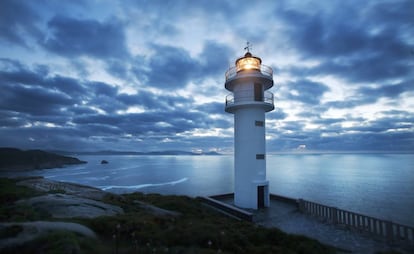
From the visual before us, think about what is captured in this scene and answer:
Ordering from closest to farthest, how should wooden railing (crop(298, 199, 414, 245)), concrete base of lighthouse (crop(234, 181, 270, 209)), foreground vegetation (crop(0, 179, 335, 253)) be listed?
foreground vegetation (crop(0, 179, 335, 253)) < wooden railing (crop(298, 199, 414, 245)) < concrete base of lighthouse (crop(234, 181, 270, 209))

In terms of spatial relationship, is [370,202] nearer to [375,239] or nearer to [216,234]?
[375,239]

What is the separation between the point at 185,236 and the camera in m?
6.00

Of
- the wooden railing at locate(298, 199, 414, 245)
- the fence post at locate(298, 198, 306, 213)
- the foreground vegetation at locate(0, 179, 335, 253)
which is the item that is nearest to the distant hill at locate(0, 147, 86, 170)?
the foreground vegetation at locate(0, 179, 335, 253)

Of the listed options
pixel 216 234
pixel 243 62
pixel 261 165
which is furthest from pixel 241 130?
pixel 216 234

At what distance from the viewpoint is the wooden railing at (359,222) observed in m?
7.19

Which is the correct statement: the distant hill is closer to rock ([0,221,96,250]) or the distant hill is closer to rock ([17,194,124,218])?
rock ([17,194,124,218])

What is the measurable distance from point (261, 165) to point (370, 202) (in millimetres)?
19945

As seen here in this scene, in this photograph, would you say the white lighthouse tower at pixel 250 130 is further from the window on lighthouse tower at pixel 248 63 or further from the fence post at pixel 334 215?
the fence post at pixel 334 215

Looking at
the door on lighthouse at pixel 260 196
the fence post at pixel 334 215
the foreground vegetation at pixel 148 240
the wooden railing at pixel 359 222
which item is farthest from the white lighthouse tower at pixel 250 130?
the foreground vegetation at pixel 148 240

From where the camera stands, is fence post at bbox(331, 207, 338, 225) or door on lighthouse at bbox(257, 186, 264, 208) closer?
fence post at bbox(331, 207, 338, 225)

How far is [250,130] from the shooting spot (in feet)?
40.1

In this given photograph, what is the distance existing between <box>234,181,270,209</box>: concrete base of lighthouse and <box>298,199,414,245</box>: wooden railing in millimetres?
2037

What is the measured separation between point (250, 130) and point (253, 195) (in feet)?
12.6

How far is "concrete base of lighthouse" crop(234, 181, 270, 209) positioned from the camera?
11.9 metres
